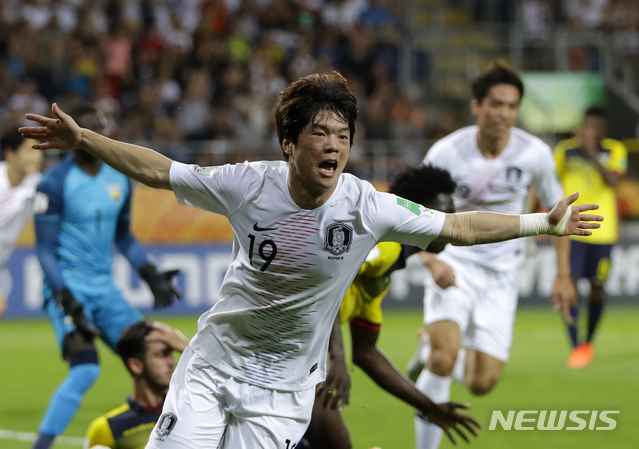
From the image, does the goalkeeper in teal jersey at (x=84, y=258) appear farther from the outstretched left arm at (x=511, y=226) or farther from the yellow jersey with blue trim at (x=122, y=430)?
the outstretched left arm at (x=511, y=226)

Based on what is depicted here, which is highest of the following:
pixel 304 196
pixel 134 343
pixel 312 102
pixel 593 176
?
pixel 593 176

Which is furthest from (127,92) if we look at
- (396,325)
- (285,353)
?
(285,353)

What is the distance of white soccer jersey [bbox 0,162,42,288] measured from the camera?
814 centimetres

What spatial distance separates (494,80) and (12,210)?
4.39 metres

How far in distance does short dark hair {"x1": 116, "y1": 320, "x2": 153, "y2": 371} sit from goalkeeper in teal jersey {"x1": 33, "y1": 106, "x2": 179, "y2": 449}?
1.93 ft

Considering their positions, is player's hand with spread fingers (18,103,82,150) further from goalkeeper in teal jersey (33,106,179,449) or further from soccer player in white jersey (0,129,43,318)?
soccer player in white jersey (0,129,43,318)

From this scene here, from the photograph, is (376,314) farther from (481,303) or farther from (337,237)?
(481,303)

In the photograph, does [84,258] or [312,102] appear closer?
[312,102]

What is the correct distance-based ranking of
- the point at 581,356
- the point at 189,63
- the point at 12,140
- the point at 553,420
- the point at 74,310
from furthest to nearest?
the point at 189,63
the point at 581,356
the point at 12,140
the point at 553,420
the point at 74,310

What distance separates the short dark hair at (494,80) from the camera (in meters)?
Answer: 6.62

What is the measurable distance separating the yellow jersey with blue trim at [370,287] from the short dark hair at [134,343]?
1.14 m

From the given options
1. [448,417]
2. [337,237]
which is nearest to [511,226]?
[337,237]

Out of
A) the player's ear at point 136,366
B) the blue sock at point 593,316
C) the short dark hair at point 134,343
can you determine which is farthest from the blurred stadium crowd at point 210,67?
the player's ear at point 136,366

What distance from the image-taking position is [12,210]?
322 inches
